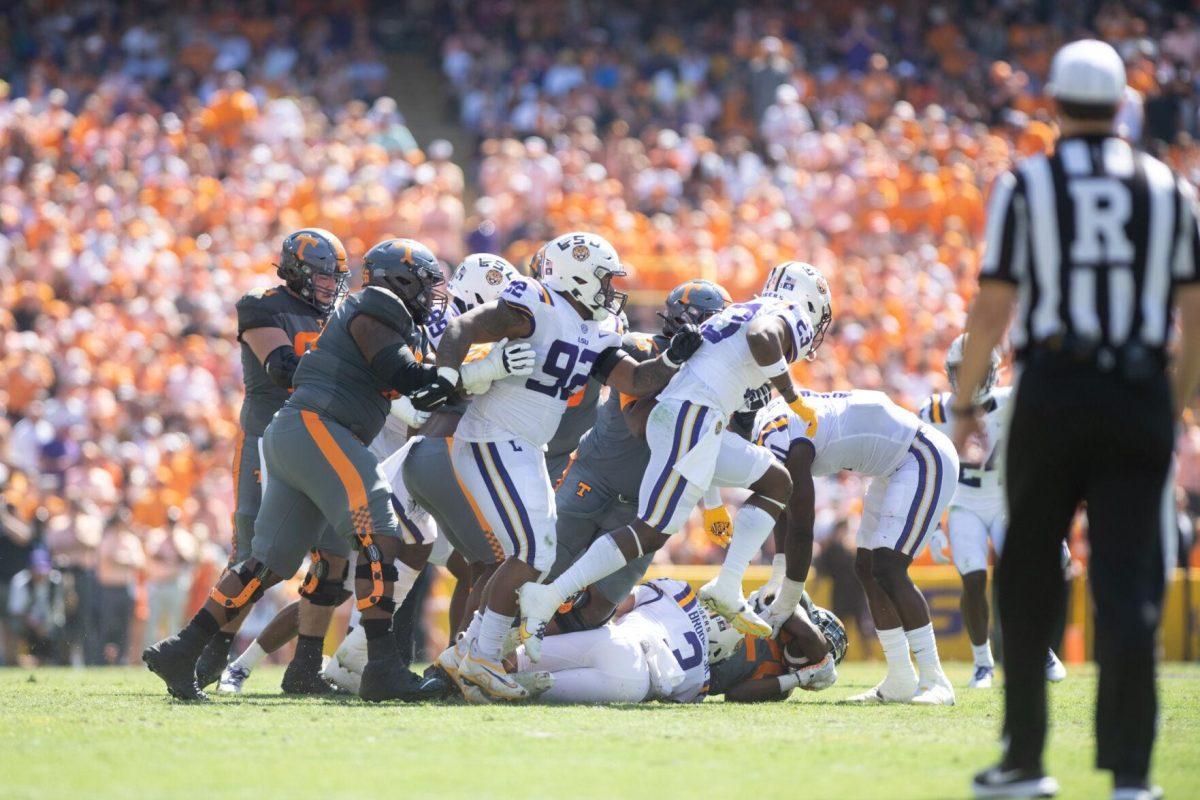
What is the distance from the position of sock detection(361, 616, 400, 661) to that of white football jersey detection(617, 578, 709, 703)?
112cm

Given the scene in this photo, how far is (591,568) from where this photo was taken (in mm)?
7625

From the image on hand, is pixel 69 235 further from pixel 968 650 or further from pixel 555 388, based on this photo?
pixel 555 388

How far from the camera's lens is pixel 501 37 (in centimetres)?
2511

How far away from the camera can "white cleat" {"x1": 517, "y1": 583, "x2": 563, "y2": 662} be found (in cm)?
749

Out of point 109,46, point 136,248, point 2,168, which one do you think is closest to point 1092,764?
point 136,248

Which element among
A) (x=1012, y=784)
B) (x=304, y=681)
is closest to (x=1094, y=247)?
(x=1012, y=784)

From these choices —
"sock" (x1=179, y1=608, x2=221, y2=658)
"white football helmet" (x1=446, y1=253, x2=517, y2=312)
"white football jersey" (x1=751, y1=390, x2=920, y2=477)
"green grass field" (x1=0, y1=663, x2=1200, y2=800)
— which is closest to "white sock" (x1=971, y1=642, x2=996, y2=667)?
"white football jersey" (x1=751, y1=390, x2=920, y2=477)

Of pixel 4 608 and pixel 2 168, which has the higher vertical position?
pixel 2 168

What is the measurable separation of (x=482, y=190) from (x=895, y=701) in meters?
14.7

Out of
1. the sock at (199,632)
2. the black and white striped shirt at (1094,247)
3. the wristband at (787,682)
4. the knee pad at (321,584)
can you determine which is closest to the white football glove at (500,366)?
the knee pad at (321,584)

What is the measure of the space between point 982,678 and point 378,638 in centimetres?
394

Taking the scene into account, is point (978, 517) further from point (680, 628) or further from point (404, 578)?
point (404, 578)

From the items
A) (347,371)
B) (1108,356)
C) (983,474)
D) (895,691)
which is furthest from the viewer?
(983,474)

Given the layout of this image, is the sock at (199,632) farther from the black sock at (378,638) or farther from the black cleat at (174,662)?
the black sock at (378,638)
